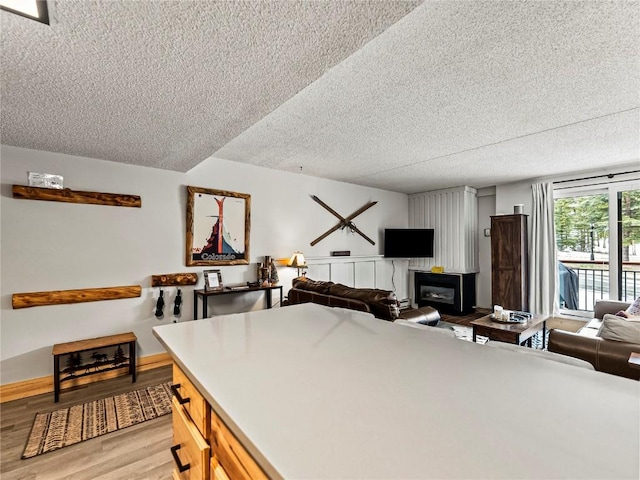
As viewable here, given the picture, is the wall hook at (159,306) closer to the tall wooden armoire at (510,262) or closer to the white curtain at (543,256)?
the tall wooden armoire at (510,262)

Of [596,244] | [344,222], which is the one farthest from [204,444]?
[596,244]

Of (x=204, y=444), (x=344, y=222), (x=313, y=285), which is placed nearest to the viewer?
(x=204, y=444)

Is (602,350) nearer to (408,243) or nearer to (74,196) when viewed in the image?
(408,243)

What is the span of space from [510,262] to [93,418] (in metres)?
5.52

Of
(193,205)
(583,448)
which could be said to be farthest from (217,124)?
(583,448)

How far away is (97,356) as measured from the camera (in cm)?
310

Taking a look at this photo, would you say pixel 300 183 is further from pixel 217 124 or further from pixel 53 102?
pixel 53 102

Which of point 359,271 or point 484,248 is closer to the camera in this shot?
point 359,271

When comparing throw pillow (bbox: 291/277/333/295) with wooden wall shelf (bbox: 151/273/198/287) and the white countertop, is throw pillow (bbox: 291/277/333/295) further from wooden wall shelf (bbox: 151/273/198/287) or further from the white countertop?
the white countertop

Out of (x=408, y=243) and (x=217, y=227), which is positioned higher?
(x=217, y=227)

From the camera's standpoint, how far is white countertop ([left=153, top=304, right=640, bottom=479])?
535 millimetres

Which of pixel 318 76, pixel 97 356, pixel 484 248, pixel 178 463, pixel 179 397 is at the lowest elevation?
pixel 97 356

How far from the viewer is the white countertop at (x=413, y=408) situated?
0.53 meters

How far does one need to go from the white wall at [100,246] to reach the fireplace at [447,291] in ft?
10.1
